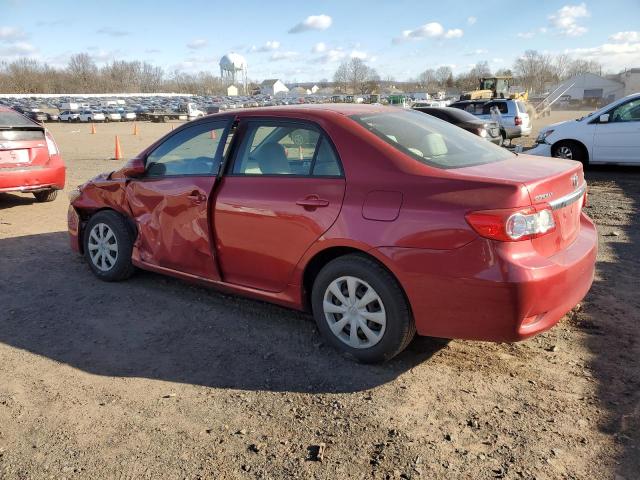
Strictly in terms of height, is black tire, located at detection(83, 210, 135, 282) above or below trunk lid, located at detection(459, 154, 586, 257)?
below

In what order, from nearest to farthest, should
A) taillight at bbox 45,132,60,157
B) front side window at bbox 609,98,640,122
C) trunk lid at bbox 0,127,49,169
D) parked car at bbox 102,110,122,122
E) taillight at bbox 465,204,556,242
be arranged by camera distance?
taillight at bbox 465,204,556,242
trunk lid at bbox 0,127,49,169
taillight at bbox 45,132,60,157
front side window at bbox 609,98,640,122
parked car at bbox 102,110,122,122

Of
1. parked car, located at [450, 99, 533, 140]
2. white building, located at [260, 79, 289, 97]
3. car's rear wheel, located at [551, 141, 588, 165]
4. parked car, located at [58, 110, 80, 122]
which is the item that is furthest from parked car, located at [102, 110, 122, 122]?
white building, located at [260, 79, 289, 97]

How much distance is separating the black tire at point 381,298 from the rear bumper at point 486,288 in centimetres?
9

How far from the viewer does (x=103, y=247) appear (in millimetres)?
5223

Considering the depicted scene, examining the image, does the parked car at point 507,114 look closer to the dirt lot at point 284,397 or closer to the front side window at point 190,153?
the dirt lot at point 284,397

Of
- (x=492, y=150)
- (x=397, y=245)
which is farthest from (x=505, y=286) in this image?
(x=492, y=150)

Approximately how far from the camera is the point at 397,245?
3201 millimetres

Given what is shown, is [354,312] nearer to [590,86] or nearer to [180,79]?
[590,86]

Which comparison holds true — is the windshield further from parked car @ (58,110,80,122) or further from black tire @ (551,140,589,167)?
parked car @ (58,110,80,122)

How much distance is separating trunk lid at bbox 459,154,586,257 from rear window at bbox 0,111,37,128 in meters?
7.16

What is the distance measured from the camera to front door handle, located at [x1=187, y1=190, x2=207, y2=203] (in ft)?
13.8

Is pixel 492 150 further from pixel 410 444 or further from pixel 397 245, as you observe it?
pixel 410 444

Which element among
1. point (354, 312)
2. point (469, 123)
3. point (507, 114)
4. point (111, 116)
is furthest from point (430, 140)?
point (111, 116)

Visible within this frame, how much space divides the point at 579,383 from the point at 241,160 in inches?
107
